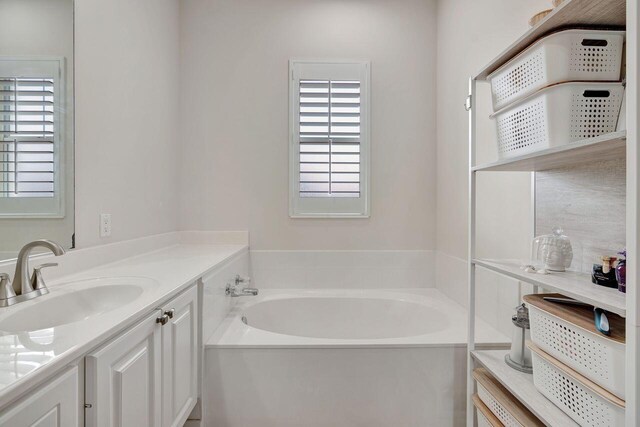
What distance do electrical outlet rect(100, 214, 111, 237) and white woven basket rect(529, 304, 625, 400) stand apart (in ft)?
6.05

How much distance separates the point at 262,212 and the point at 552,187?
1842 mm

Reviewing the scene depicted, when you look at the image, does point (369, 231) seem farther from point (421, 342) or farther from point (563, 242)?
point (563, 242)

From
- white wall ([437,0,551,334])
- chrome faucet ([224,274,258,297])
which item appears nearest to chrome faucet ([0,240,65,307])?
chrome faucet ([224,274,258,297])

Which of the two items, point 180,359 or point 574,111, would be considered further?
point 180,359

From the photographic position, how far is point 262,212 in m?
2.57

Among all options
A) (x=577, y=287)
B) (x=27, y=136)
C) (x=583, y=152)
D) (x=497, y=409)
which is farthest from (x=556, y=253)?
(x=27, y=136)

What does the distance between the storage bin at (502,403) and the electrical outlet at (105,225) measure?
1.82 meters

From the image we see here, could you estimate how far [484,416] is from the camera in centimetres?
130

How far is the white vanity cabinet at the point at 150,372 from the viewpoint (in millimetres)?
798

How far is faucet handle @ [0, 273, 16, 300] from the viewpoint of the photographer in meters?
0.96

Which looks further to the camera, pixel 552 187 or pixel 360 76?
pixel 360 76

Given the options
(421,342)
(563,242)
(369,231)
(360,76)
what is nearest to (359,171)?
(369,231)

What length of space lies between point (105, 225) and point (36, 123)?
0.55 metres

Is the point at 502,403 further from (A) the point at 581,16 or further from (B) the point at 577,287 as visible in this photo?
(A) the point at 581,16
